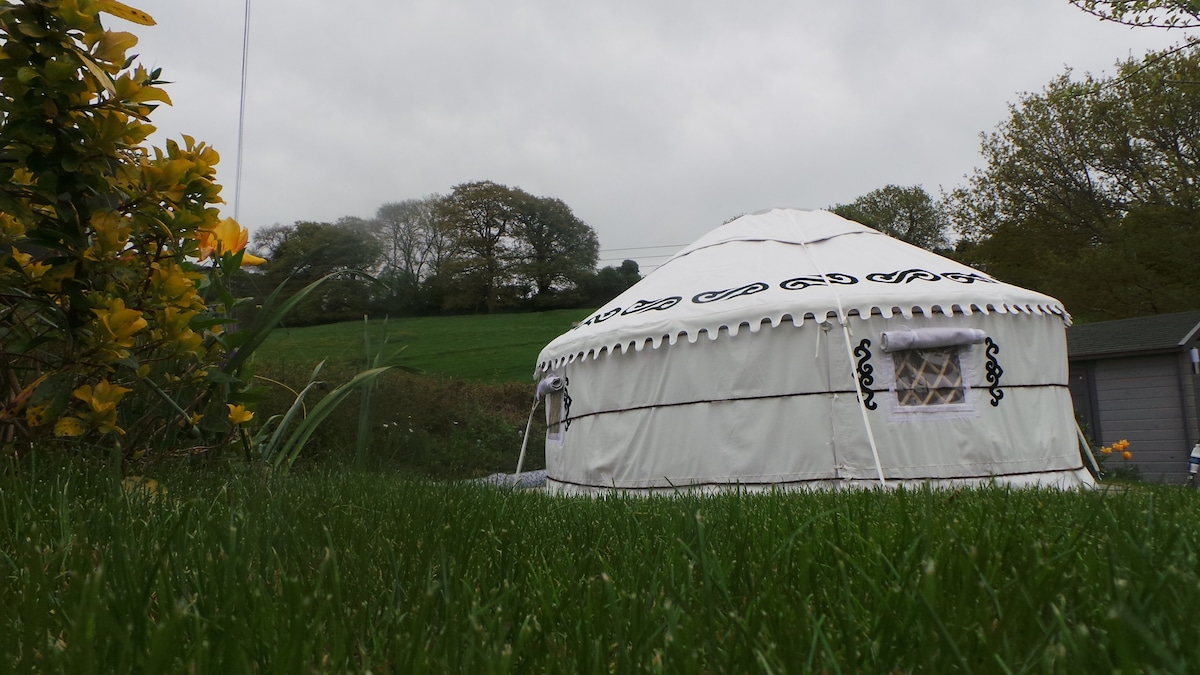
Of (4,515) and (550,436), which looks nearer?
(4,515)

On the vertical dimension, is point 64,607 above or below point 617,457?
above

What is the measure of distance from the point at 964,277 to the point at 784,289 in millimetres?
1339

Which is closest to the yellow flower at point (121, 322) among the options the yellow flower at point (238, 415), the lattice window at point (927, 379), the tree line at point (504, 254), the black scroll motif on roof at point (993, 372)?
the yellow flower at point (238, 415)

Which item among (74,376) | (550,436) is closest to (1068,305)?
(550,436)

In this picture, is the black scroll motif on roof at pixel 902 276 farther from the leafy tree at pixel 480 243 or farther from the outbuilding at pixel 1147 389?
the leafy tree at pixel 480 243

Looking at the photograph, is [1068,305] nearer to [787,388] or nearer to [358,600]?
[787,388]

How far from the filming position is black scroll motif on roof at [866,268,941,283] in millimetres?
5164

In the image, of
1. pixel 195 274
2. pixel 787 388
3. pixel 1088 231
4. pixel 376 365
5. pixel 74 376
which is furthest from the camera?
pixel 1088 231

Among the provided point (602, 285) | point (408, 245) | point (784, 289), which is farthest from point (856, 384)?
point (602, 285)

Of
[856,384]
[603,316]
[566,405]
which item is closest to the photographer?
[856,384]

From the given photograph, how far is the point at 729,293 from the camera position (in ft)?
17.2

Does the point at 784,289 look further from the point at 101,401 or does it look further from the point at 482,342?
the point at 482,342

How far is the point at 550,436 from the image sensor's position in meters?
6.95

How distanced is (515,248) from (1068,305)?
14202 millimetres
